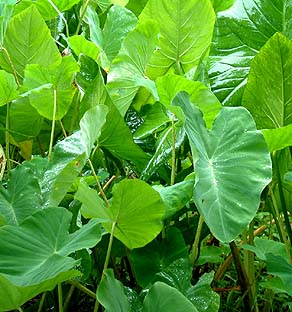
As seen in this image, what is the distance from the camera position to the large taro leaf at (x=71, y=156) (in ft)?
2.00

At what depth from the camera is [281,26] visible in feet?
3.06

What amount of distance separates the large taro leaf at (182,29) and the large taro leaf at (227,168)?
0.23 meters

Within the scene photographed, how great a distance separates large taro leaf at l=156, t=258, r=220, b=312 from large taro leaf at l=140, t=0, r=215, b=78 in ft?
1.03

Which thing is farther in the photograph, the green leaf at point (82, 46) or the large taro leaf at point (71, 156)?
the green leaf at point (82, 46)

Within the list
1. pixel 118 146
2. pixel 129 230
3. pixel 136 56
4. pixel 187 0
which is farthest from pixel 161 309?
pixel 187 0

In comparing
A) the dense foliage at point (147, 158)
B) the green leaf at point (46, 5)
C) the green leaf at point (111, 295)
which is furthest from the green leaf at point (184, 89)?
the green leaf at point (46, 5)

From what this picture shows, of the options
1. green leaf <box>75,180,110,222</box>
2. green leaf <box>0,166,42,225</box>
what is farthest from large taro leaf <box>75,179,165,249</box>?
green leaf <box>0,166,42,225</box>

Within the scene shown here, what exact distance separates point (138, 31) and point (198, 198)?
0.29 metres

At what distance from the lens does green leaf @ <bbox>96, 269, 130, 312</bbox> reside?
23.4 inches

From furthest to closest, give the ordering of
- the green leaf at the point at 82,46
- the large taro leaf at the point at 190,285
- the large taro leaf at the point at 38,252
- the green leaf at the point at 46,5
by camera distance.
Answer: the green leaf at the point at 46,5 < the green leaf at the point at 82,46 < the large taro leaf at the point at 190,285 < the large taro leaf at the point at 38,252

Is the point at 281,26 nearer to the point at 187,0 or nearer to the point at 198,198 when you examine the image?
the point at 187,0

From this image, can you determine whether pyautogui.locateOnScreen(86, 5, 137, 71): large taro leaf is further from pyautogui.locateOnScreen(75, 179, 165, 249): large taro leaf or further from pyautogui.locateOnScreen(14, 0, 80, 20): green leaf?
pyautogui.locateOnScreen(75, 179, 165, 249): large taro leaf

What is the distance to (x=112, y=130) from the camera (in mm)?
775

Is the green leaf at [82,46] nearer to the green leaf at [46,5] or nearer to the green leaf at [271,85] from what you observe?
the green leaf at [46,5]
